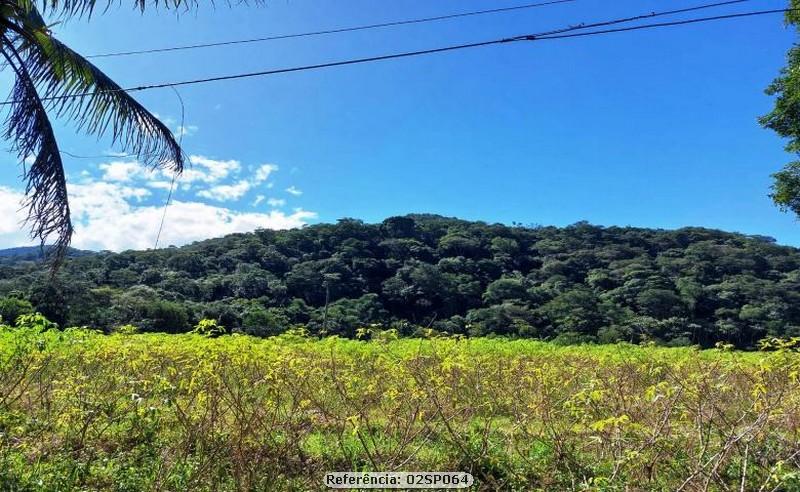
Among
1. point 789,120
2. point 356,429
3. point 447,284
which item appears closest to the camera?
point 356,429

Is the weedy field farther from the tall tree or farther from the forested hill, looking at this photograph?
the forested hill

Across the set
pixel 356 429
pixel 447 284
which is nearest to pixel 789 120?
pixel 356 429

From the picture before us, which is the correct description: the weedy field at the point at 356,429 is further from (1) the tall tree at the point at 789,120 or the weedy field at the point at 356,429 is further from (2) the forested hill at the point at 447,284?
(2) the forested hill at the point at 447,284

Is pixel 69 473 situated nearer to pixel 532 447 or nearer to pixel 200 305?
pixel 532 447

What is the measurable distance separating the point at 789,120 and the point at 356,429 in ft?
31.7

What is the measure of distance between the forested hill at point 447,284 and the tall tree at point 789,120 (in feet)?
26.3

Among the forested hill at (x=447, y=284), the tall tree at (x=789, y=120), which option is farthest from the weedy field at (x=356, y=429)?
the forested hill at (x=447, y=284)

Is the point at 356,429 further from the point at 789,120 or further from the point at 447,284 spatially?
the point at 447,284

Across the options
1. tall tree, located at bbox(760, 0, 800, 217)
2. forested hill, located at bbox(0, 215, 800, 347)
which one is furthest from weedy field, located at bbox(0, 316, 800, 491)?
forested hill, located at bbox(0, 215, 800, 347)

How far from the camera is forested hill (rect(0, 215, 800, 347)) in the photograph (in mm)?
18891

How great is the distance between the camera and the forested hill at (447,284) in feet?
62.0

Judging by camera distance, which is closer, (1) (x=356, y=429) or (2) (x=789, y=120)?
(1) (x=356, y=429)

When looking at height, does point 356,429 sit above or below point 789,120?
below

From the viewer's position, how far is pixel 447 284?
30.5 m
